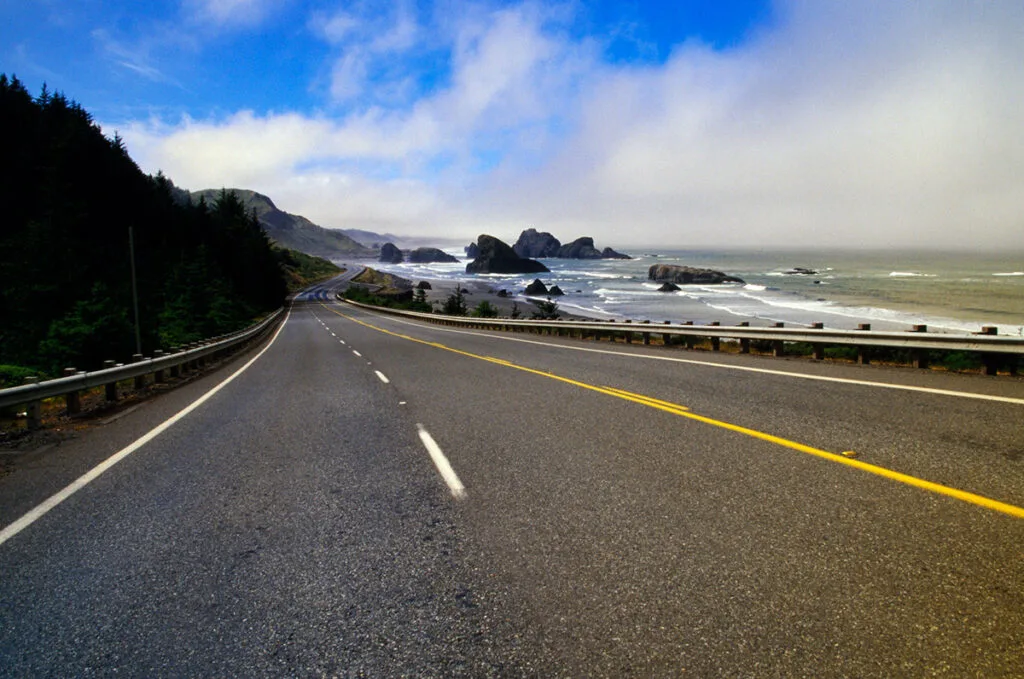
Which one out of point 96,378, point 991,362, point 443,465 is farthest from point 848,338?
point 96,378

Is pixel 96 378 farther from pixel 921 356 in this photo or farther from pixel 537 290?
pixel 537 290

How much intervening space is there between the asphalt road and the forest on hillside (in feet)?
56.0

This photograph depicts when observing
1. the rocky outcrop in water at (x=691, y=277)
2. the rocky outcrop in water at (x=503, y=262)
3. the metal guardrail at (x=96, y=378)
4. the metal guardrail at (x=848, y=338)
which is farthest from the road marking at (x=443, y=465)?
the rocky outcrop in water at (x=503, y=262)

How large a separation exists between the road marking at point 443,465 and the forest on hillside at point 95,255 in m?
17.1

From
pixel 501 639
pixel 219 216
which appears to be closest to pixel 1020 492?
pixel 501 639

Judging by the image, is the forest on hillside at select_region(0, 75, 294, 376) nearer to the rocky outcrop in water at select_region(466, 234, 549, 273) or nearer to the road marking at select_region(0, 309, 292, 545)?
the road marking at select_region(0, 309, 292, 545)

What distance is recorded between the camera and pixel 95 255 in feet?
126

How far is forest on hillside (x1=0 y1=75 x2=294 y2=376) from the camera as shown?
66.1 ft

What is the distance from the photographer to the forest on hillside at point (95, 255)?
66.1ft

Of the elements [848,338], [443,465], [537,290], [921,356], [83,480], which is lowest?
[83,480]

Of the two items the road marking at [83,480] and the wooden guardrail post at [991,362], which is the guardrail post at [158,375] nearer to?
the road marking at [83,480]

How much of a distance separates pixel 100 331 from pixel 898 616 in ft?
74.9

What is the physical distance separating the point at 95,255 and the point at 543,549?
45895mm

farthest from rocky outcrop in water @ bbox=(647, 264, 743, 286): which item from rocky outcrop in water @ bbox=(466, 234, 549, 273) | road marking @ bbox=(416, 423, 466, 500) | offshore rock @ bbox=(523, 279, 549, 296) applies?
road marking @ bbox=(416, 423, 466, 500)
